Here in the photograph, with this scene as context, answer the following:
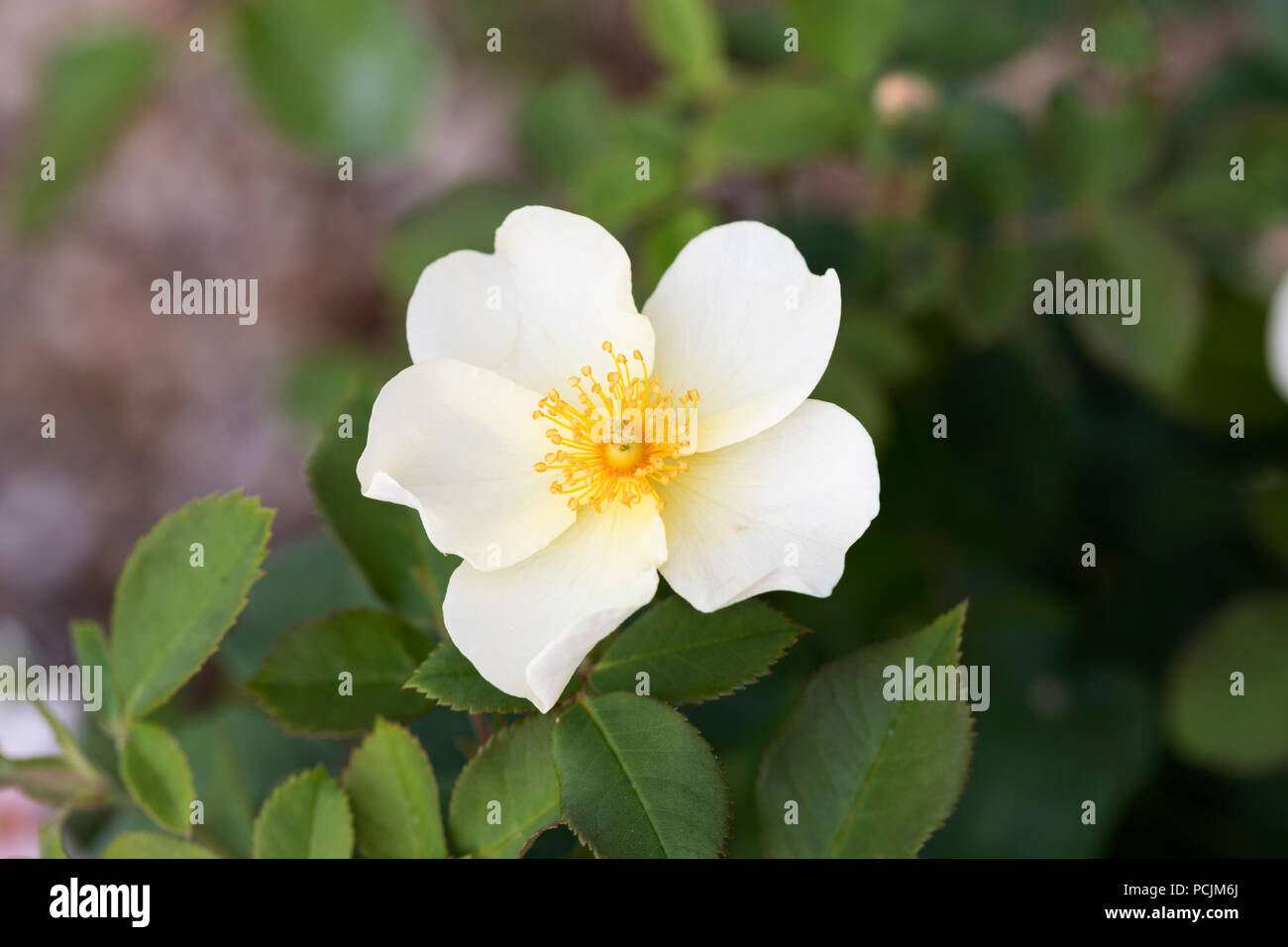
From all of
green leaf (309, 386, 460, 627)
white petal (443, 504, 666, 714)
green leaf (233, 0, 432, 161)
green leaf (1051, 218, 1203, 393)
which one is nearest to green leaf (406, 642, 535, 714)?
white petal (443, 504, 666, 714)

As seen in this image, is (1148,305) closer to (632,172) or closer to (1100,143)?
(1100,143)

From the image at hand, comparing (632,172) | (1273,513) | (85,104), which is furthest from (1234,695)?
(85,104)

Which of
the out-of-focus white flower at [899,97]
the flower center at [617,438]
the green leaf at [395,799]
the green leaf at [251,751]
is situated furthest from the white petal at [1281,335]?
the green leaf at [251,751]

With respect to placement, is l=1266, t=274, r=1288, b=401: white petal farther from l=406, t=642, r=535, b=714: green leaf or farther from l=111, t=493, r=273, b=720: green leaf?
l=111, t=493, r=273, b=720: green leaf
